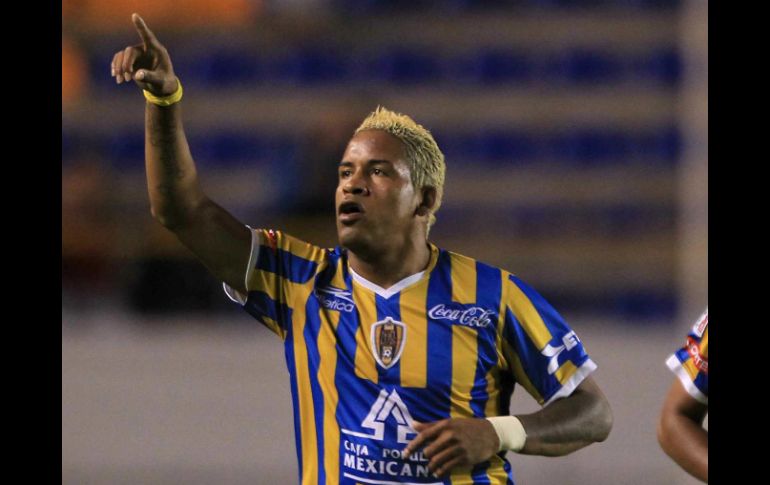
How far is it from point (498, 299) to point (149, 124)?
1.14 meters

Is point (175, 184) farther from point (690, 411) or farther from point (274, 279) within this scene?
point (690, 411)

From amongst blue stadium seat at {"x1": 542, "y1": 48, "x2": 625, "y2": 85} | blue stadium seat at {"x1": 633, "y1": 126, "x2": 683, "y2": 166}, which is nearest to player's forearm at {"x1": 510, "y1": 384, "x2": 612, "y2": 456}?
blue stadium seat at {"x1": 633, "y1": 126, "x2": 683, "y2": 166}

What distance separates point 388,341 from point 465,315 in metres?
0.24

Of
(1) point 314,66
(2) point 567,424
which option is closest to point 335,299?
(2) point 567,424

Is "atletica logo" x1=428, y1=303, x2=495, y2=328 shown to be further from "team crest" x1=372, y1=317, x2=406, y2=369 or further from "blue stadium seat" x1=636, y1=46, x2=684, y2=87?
"blue stadium seat" x1=636, y1=46, x2=684, y2=87

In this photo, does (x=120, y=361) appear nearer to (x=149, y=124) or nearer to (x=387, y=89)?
(x=387, y=89)

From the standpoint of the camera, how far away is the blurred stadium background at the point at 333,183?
22.5 feet

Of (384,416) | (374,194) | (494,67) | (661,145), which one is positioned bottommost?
(384,416)

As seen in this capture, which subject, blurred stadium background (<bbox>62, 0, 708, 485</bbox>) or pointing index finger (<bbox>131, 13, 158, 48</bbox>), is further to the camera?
blurred stadium background (<bbox>62, 0, 708, 485</bbox>)

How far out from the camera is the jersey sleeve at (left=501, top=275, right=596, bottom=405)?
344 cm

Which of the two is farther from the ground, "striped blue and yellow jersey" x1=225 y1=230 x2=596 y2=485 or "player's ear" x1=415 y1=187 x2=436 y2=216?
"player's ear" x1=415 y1=187 x2=436 y2=216

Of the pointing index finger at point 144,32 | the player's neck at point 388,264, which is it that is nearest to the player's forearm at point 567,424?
the player's neck at point 388,264

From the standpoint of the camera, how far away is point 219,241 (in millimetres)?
3375

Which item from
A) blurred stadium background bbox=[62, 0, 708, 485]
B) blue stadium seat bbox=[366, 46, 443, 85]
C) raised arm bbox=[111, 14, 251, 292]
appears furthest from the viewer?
blue stadium seat bbox=[366, 46, 443, 85]
